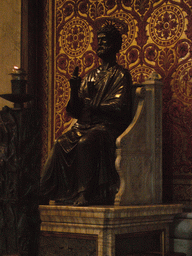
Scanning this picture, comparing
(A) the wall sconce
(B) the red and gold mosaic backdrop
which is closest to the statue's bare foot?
(A) the wall sconce

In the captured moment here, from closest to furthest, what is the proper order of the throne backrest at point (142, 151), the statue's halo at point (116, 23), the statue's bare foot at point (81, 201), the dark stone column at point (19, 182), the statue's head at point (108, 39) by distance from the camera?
the dark stone column at point (19, 182) → the statue's bare foot at point (81, 201) → the throne backrest at point (142, 151) → the statue's head at point (108, 39) → the statue's halo at point (116, 23)

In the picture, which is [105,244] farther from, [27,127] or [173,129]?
[173,129]

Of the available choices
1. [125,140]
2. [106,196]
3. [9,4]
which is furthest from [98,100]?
[9,4]

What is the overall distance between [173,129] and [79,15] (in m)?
1.68

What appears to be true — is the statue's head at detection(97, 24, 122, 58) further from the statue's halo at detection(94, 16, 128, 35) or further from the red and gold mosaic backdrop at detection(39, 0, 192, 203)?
the red and gold mosaic backdrop at detection(39, 0, 192, 203)

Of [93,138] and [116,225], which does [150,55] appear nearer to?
[93,138]

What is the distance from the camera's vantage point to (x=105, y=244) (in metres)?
3.53

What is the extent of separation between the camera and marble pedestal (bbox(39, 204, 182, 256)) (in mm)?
3523

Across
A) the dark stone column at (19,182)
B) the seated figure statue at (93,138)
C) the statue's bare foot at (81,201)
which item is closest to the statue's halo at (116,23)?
the seated figure statue at (93,138)

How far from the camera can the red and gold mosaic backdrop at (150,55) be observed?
15.5 feet

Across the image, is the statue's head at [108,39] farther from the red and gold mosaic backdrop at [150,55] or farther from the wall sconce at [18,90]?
the wall sconce at [18,90]

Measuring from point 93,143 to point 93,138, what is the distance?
0.13 ft

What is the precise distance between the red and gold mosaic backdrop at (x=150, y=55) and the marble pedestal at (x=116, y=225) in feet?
2.21

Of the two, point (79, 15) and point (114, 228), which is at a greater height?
point (79, 15)
